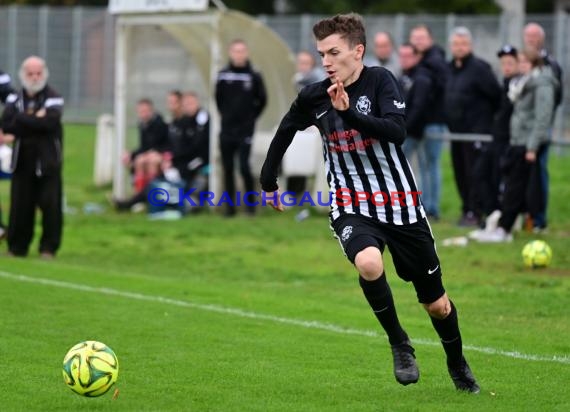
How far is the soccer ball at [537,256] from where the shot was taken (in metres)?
13.8

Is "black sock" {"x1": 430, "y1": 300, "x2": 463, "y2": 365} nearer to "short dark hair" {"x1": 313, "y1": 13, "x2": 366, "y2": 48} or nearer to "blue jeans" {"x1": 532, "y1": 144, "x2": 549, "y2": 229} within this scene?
"short dark hair" {"x1": 313, "y1": 13, "x2": 366, "y2": 48}

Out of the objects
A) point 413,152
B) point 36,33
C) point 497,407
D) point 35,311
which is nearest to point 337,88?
point 497,407

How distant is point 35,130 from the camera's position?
47.9 ft

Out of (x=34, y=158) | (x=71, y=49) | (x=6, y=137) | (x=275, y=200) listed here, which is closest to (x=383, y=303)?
(x=275, y=200)

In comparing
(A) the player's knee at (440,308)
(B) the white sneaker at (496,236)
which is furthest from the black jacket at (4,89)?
(A) the player's knee at (440,308)

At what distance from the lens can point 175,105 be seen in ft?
69.5

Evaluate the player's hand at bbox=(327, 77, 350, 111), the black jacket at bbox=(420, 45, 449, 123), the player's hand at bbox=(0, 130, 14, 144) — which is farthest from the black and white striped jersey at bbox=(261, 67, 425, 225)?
the black jacket at bbox=(420, 45, 449, 123)

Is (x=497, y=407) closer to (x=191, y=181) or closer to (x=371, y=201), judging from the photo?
(x=371, y=201)

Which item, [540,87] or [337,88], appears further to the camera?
[540,87]

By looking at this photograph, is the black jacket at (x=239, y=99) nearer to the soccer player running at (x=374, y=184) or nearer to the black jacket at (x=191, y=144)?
the black jacket at (x=191, y=144)

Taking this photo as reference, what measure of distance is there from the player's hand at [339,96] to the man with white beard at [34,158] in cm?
821

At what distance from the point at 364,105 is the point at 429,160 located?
10.9 metres

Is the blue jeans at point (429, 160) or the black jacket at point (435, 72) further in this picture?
the blue jeans at point (429, 160)

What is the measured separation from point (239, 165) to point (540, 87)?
6.37 m
